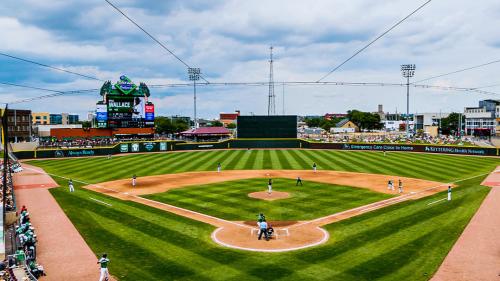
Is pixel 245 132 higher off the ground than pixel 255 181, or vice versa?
pixel 245 132

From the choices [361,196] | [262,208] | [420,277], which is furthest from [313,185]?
[420,277]

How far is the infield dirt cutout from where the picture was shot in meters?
19.5

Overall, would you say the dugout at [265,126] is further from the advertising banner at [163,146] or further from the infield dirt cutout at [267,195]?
the infield dirt cutout at [267,195]

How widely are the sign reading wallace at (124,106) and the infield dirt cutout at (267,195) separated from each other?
36.8 meters

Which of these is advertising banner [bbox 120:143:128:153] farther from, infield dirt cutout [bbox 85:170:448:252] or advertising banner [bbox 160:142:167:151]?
infield dirt cutout [bbox 85:170:448:252]

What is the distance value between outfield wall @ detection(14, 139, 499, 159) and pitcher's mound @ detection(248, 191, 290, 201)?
44.4 metres

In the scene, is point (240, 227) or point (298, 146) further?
point (298, 146)

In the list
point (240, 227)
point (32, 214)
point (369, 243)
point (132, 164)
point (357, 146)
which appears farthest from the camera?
point (357, 146)

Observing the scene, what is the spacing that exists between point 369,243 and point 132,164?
140 feet

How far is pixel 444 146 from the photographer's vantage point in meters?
67.2

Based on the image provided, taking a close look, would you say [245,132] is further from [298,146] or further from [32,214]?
[32,214]

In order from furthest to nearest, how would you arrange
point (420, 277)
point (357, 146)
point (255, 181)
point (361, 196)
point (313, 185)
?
point (357, 146) → point (255, 181) → point (313, 185) → point (361, 196) → point (420, 277)

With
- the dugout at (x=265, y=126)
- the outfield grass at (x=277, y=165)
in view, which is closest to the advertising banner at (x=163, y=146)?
the outfield grass at (x=277, y=165)

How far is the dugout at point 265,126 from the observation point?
77.8 metres
